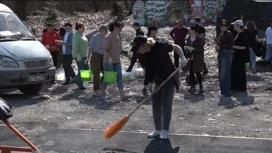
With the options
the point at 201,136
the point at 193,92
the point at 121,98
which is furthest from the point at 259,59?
the point at 201,136

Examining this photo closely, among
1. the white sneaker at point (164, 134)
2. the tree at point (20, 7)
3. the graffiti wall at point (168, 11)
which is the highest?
the white sneaker at point (164, 134)

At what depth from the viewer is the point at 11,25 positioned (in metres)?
15.3

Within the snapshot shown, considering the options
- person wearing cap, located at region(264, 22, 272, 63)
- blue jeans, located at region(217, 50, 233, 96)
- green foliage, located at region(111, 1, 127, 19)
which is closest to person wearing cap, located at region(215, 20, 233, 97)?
blue jeans, located at region(217, 50, 233, 96)

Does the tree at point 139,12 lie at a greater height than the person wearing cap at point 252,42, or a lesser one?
lesser

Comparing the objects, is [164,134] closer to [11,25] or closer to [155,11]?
[11,25]

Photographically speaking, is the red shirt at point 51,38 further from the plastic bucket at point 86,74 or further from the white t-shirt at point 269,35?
the white t-shirt at point 269,35

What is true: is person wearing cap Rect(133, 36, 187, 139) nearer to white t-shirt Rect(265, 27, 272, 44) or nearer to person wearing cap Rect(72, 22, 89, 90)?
person wearing cap Rect(72, 22, 89, 90)

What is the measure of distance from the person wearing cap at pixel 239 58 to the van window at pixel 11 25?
15.6ft

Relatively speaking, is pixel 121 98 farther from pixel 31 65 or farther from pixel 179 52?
pixel 179 52

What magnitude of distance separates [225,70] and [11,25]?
5067mm

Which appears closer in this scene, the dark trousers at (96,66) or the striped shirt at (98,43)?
the striped shirt at (98,43)

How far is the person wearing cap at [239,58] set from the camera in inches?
575

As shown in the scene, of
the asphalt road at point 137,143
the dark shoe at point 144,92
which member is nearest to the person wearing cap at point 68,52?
the dark shoe at point 144,92

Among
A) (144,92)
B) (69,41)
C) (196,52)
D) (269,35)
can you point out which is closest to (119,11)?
(269,35)
